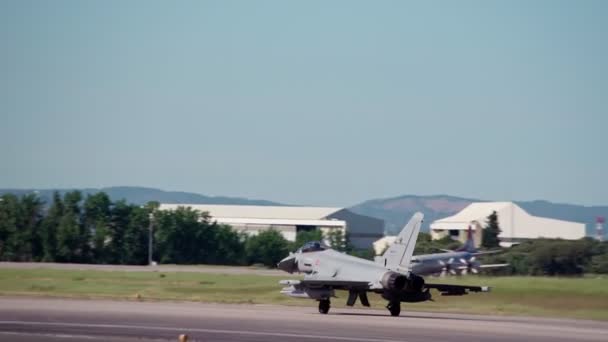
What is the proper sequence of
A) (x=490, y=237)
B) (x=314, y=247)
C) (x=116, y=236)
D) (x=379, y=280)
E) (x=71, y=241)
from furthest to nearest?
(x=116, y=236) < (x=490, y=237) < (x=71, y=241) < (x=314, y=247) < (x=379, y=280)

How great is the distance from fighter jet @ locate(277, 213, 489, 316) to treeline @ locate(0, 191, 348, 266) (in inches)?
2124

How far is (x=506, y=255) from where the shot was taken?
78.2 metres

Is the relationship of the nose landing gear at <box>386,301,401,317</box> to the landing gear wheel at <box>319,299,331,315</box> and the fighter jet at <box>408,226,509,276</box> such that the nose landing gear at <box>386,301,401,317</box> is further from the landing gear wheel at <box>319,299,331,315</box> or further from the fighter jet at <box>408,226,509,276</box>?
the fighter jet at <box>408,226,509,276</box>

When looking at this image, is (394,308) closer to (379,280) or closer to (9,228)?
(379,280)

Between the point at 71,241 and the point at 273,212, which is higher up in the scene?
the point at 273,212

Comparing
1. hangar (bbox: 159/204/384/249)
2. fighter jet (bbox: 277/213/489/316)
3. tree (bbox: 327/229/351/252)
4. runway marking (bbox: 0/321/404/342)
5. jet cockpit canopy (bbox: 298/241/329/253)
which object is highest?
hangar (bbox: 159/204/384/249)

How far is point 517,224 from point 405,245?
339 feet

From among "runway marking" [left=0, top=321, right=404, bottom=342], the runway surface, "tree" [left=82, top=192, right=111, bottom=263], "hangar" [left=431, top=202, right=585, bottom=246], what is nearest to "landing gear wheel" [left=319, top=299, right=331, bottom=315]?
the runway surface

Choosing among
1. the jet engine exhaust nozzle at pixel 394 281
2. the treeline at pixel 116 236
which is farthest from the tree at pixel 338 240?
the jet engine exhaust nozzle at pixel 394 281

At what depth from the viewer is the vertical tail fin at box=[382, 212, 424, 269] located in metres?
37.7

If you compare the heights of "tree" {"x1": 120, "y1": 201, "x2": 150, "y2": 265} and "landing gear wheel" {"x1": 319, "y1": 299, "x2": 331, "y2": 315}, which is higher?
"tree" {"x1": 120, "y1": 201, "x2": 150, "y2": 265}

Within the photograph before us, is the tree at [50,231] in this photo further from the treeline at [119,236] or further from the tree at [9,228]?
the tree at [9,228]

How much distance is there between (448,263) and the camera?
203 ft

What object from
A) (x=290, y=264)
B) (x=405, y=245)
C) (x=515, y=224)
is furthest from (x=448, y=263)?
(x=515, y=224)
